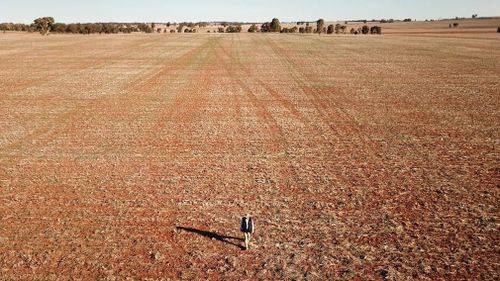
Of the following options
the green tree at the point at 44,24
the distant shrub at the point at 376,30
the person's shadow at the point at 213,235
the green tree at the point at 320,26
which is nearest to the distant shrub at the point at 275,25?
the green tree at the point at 320,26

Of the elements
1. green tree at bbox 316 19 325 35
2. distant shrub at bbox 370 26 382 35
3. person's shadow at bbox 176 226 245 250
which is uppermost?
green tree at bbox 316 19 325 35

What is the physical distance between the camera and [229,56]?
51.8 metres

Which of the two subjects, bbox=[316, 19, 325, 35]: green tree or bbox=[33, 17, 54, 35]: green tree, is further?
bbox=[316, 19, 325, 35]: green tree

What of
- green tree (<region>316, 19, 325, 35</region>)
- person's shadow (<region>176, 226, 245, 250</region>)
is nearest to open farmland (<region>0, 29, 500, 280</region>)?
person's shadow (<region>176, 226, 245, 250</region>)

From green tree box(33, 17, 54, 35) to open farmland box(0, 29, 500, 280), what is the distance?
125371 millimetres

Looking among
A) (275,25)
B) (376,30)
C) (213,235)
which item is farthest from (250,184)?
(275,25)

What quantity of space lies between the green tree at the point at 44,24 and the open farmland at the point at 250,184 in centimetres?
12537

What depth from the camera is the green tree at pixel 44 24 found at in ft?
449

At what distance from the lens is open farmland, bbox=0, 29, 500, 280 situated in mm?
8766

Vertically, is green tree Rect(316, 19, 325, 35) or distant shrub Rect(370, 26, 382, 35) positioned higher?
green tree Rect(316, 19, 325, 35)

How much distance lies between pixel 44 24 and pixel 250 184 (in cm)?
14938

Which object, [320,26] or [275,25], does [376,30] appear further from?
[275,25]

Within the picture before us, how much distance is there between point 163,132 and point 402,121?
453 inches

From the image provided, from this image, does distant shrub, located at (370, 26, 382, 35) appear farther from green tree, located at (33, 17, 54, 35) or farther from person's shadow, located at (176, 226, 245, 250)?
person's shadow, located at (176, 226, 245, 250)
